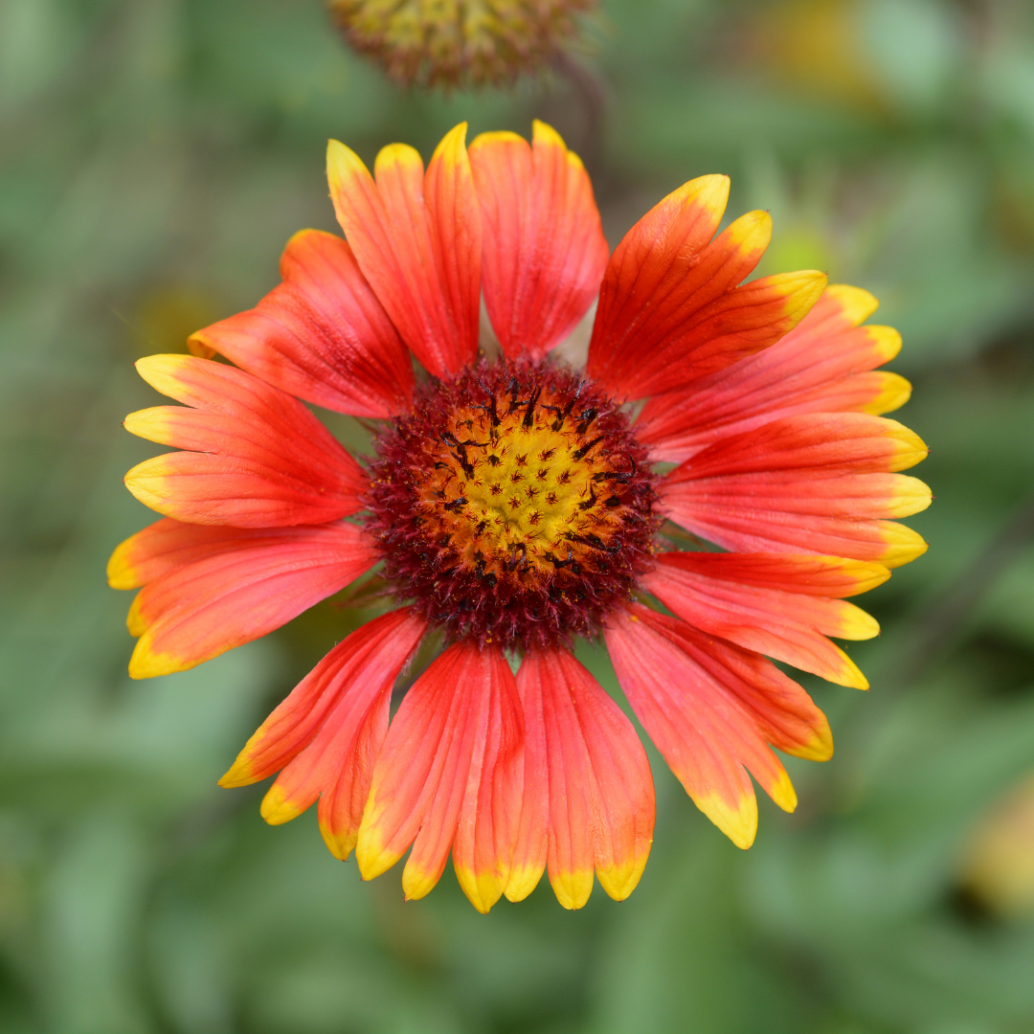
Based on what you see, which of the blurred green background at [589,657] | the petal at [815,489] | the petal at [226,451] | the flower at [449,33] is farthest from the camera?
the blurred green background at [589,657]

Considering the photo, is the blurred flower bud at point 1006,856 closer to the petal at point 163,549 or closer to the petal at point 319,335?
the petal at point 319,335

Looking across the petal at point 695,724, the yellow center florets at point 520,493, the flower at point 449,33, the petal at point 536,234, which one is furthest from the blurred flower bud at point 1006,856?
the flower at point 449,33

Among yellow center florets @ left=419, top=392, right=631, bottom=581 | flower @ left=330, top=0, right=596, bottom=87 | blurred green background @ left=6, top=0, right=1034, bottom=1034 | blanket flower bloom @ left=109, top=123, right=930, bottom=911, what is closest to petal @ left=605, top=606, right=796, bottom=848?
blanket flower bloom @ left=109, top=123, right=930, bottom=911

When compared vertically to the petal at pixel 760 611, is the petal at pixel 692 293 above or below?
above

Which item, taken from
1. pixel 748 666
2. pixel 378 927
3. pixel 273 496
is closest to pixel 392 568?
pixel 273 496

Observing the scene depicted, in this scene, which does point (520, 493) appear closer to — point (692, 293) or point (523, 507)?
point (523, 507)

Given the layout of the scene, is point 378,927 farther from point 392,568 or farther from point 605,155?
point 605,155

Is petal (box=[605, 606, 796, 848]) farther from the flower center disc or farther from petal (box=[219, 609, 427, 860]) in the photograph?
petal (box=[219, 609, 427, 860])
